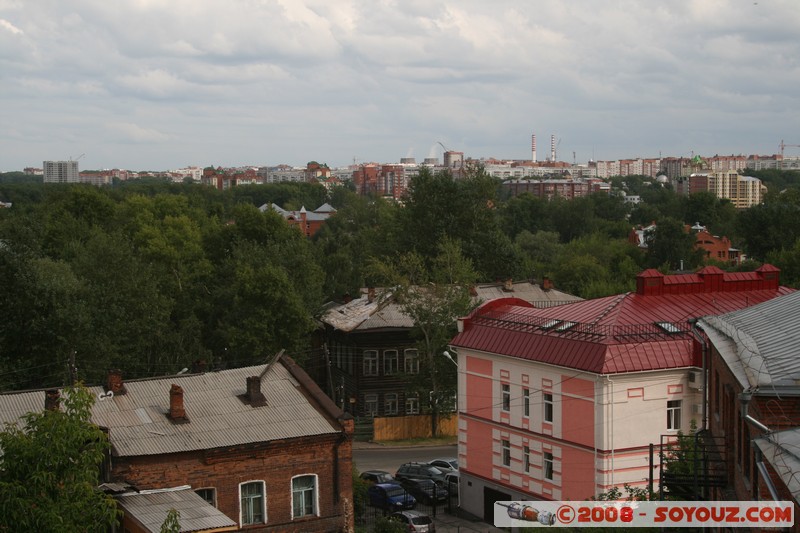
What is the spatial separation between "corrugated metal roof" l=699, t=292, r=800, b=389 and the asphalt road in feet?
85.2

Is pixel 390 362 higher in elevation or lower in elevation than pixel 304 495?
lower

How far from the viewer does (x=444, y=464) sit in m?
42.4

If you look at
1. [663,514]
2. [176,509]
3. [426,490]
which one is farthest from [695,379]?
[663,514]

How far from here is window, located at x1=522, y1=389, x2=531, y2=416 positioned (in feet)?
117

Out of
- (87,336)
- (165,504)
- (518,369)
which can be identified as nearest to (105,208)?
(87,336)

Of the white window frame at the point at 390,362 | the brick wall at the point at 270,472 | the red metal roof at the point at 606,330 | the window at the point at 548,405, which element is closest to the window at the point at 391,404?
the white window frame at the point at 390,362

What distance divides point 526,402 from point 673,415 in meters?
4.99

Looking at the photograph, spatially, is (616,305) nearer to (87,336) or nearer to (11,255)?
(87,336)

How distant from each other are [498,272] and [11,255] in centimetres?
3295

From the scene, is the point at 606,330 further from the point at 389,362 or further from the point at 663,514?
the point at 389,362

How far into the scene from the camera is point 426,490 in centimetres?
→ 3872

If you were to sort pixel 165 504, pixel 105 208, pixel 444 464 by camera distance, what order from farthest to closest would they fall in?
pixel 105 208 → pixel 444 464 → pixel 165 504

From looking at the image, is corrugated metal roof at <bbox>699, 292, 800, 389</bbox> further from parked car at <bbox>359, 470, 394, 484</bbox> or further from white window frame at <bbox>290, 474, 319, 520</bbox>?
parked car at <bbox>359, 470, 394, 484</bbox>

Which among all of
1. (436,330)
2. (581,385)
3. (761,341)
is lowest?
(436,330)
